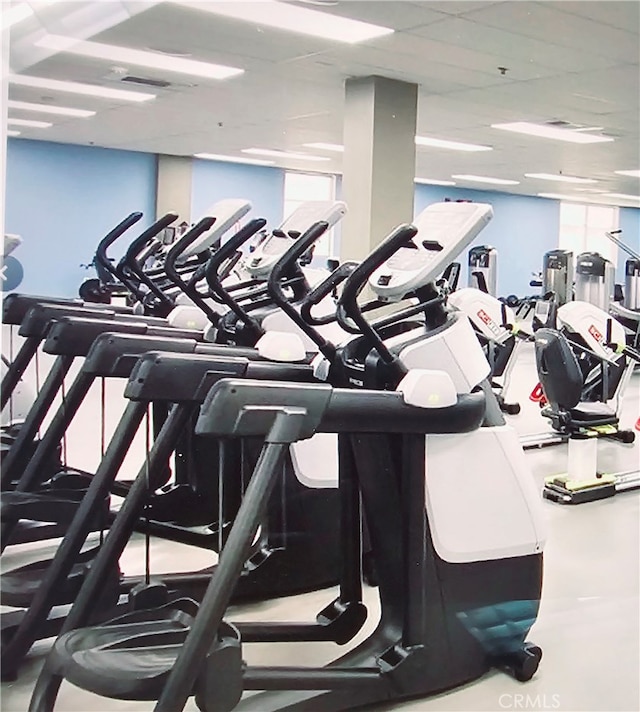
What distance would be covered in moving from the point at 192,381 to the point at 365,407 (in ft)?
1.67

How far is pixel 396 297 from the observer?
2436mm

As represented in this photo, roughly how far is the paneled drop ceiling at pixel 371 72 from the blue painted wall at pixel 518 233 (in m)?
5.78

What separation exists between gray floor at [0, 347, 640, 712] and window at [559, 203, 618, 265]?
1507cm

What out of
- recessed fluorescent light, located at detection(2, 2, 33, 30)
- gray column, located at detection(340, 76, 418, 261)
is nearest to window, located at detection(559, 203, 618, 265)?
gray column, located at detection(340, 76, 418, 261)

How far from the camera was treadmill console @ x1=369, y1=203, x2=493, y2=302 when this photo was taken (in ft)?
7.85

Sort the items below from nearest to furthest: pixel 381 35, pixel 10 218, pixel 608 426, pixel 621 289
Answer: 1. pixel 10 218
2. pixel 608 426
3. pixel 381 35
4. pixel 621 289

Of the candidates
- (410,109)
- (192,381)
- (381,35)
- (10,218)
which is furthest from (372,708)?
(410,109)

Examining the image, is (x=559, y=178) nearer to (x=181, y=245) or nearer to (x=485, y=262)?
(x=485, y=262)

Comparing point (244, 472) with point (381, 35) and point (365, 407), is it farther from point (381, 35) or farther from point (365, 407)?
point (381, 35)

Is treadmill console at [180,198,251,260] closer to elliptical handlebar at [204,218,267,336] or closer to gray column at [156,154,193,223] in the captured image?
elliptical handlebar at [204,218,267,336]

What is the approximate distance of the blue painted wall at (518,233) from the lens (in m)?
17.5

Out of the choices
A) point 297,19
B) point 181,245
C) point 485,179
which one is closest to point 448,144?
point 485,179

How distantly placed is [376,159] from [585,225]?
13.2 m

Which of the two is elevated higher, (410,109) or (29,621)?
(410,109)
